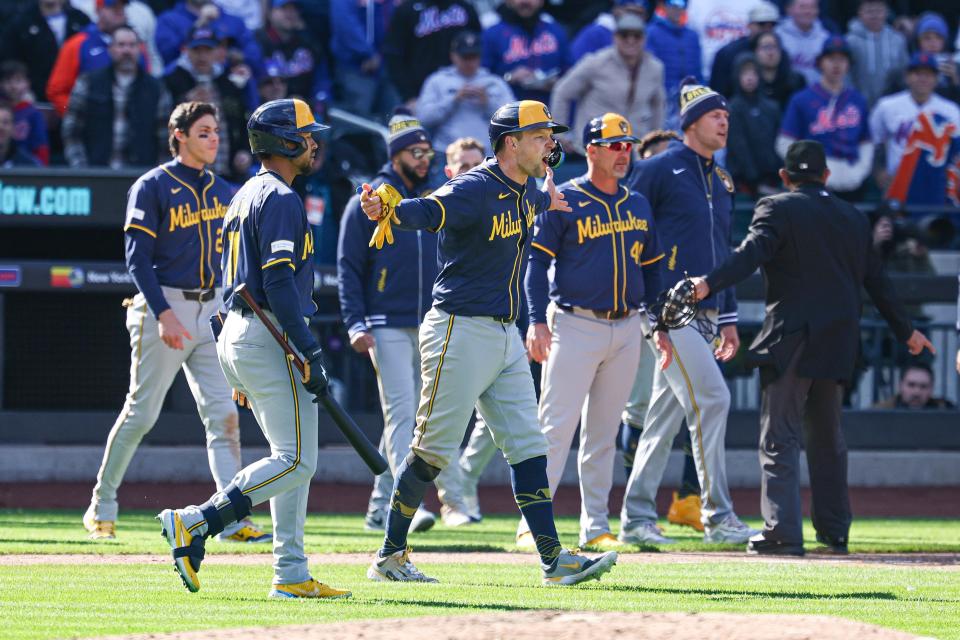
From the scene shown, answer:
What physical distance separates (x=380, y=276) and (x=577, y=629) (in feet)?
14.2

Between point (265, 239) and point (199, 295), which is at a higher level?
point (265, 239)

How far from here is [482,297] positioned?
21.6 feet

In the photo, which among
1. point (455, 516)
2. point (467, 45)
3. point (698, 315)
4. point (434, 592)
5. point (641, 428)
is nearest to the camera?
point (434, 592)

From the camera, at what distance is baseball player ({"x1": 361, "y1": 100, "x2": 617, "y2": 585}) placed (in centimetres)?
655

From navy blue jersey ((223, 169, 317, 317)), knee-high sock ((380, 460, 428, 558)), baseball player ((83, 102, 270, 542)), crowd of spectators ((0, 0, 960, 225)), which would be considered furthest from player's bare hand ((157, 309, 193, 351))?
crowd of spectators ((0, 0, 960, 225))

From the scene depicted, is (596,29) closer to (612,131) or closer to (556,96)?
(556,96)

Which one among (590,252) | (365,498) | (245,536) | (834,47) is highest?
(834,47)

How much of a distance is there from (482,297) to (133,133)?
656 centimetres

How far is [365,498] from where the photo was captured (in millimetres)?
11391

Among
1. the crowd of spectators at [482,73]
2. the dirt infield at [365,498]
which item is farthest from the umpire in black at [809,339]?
the crowd of spectators at [482,73]

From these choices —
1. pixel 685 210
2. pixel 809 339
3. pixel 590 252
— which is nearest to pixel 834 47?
pixel 685 210

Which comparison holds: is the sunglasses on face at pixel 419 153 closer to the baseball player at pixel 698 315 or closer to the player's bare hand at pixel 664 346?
the baseball player at pixel 698 315

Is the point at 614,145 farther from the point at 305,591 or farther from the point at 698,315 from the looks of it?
the point at 305,591

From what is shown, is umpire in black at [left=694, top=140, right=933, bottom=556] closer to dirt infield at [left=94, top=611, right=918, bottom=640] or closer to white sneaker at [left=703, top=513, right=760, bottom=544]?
white sneaker at [left=703, top=513, right=760, bottom=544]
